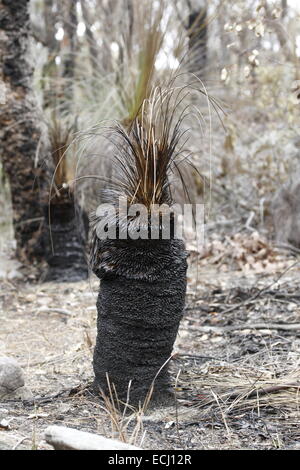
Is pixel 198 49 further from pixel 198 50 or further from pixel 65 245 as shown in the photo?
pixel 65 245

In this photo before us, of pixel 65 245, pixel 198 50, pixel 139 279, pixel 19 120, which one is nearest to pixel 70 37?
pixel 198 50

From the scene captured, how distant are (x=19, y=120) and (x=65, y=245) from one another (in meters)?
1.11

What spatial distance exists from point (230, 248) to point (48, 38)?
475 cm

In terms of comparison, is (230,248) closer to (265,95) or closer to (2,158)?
(2,158)

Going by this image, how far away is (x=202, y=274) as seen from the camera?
4.72 m

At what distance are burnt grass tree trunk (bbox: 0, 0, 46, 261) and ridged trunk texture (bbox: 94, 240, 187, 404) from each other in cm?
263

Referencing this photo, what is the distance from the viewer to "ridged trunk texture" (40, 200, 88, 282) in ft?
14.7

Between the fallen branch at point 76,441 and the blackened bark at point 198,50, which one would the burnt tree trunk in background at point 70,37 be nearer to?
the blackened bark at point 198,50

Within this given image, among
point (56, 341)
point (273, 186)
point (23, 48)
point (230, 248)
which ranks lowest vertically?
point (56, 341)

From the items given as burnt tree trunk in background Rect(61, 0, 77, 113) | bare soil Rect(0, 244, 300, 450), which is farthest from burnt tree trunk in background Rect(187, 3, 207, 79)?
bare soil Rect(0, 244, 300, 450)

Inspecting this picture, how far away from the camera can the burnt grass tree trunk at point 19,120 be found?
4520 mm

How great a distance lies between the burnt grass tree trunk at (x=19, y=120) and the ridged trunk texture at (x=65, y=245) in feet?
0.77

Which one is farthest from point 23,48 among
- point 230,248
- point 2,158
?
point 230,248

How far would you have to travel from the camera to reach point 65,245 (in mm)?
4535
